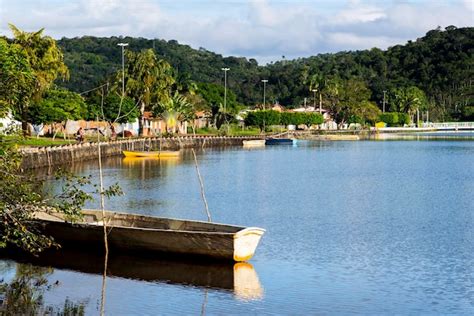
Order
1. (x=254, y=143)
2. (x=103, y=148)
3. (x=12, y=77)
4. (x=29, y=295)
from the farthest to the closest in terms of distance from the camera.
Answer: (x=254, y=143)
(x=103, y=148)
(x=29, y=295)
(x=12, y=77)

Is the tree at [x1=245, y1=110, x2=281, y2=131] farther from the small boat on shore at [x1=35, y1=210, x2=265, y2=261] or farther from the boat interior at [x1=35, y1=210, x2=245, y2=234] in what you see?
the small boat on shore at [x1=35, y1=210, x2=265, y2=261]

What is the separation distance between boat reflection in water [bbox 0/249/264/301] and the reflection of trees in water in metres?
1.11

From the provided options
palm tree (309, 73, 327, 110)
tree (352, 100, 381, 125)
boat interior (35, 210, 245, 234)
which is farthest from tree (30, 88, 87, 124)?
tree (352, 100, 381, 125)

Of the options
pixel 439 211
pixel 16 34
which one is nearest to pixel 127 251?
pixel 439 211

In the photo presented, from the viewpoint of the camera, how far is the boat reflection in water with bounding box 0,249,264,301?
91.1 feet

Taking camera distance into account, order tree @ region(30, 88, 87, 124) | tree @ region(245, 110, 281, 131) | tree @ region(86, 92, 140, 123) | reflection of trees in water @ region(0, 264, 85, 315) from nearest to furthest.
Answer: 1. reflection of trees in water @ region(0, 264, 85, 315)
2. tree @ region(30, 88, 87, 124)
3. tree @ region(86, 92, 140, 123)
4. tree @ region(245, 110, 281, 131)

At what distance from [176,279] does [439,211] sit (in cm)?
2401

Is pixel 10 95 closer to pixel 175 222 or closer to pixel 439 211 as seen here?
pixel 175 222

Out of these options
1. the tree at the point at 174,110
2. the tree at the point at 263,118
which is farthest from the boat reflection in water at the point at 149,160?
the tree at the point at 263,118

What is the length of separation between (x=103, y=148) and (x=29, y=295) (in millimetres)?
64550

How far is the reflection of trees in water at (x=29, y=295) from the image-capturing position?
24.6m

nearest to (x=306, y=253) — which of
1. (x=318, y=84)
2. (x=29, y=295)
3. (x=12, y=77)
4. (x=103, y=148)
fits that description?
(x=29, y=295)

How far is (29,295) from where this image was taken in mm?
26469

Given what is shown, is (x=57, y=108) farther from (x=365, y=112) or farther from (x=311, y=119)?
(x=365, y=112)
